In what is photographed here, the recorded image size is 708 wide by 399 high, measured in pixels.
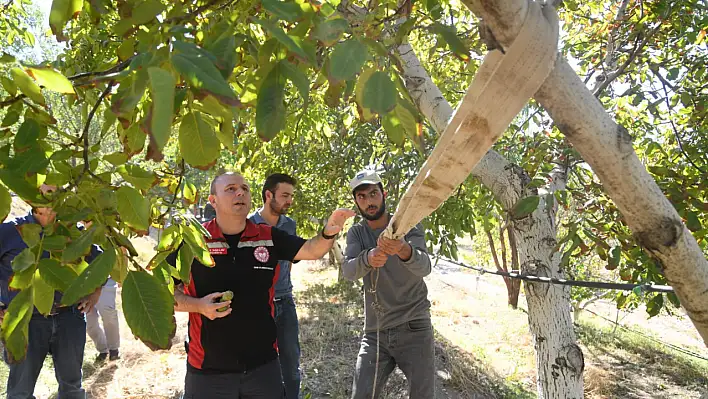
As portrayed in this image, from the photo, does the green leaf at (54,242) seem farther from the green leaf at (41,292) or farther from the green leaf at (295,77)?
the green leaf at (295,77)

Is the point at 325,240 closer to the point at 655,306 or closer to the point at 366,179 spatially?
the point at 366,179

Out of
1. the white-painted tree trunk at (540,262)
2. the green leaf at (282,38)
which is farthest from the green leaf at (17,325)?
the white-painted tree trunk at (540,262)

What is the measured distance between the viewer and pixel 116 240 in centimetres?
93

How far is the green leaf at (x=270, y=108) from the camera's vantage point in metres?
0.78

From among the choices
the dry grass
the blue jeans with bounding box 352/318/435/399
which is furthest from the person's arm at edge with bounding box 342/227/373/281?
the dry grass

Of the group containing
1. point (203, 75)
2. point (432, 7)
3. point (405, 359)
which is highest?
point (432, 7)

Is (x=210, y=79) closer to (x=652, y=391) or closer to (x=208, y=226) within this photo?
(x=208, y=226)

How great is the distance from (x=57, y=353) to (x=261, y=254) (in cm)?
198

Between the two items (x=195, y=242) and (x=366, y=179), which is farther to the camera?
(x=366, y=179)

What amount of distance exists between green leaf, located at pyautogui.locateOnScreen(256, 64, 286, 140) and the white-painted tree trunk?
2.10 m

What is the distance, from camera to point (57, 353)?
3.80 m

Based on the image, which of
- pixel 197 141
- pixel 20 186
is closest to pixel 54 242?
pixel 20 186

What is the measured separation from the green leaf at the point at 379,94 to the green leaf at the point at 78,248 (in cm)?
53

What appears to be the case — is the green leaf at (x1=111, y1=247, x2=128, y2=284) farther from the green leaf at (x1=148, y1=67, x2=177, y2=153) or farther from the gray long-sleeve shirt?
the gray long-sleeve shirt
